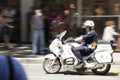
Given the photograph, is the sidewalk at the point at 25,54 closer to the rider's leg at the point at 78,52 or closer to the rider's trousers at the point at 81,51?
the rider's trousers at the point at 81,51

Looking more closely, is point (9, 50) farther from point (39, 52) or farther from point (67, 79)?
point (67, 79)

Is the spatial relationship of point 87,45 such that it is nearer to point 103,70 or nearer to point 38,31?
point 103,70

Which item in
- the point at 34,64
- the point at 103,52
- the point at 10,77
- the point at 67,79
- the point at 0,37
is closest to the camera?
the point at 10,77

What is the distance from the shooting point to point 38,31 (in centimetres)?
1438

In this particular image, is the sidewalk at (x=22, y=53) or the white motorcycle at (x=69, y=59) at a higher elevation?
the white motorcycle at (x=69, y=59)

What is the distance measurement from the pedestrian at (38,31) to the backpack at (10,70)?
12429 mm

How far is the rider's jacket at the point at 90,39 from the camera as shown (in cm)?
1070

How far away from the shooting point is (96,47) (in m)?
10.8

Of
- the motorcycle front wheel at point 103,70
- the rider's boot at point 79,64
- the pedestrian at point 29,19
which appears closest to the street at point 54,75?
the motorcycle front wheel at point 103,70

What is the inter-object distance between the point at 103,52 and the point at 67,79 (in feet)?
4.29

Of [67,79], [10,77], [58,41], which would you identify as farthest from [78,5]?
[10,77]

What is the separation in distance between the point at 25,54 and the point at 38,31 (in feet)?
3.02

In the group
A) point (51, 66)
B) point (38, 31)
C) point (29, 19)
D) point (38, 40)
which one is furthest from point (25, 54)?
point (51, 66)

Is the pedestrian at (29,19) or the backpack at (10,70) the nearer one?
the backpack at (10,70)
